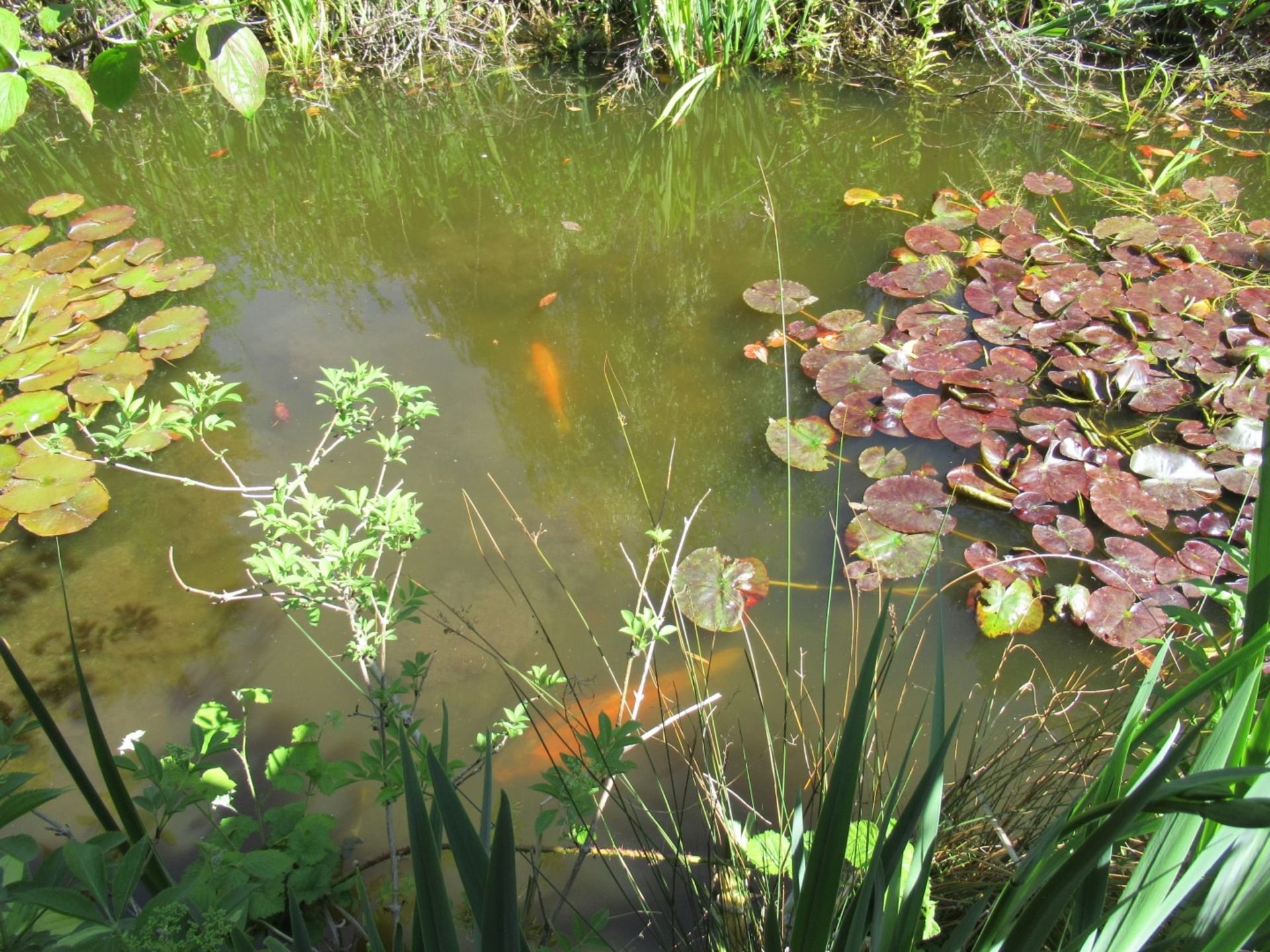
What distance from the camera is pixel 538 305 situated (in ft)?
11.2

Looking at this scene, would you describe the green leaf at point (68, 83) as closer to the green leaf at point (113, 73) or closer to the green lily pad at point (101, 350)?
the green leaf at point (113, 73)

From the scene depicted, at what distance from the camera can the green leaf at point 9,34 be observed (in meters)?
0.77

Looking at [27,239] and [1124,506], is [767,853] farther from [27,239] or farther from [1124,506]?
[27,239]

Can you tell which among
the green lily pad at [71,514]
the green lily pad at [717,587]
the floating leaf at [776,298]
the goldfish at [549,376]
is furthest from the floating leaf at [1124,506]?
the green lily pad at [71,514]

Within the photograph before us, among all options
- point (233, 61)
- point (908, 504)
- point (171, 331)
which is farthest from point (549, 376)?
point (233, 61)

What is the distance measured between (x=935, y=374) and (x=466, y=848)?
2476 millimetres

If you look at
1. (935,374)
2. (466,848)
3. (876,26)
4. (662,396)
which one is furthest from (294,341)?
(876,26)

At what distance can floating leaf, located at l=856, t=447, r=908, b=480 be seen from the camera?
2.54 m

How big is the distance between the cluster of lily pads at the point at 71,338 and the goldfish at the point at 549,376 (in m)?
1.22

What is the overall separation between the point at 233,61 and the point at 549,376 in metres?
2.24

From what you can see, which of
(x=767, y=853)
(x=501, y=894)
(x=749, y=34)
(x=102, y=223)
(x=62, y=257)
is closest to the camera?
(x=501, y=894)

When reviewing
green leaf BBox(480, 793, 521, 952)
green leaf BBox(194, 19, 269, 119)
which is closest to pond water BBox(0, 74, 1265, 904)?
green leaf BBox(480, 793, 521, 952)

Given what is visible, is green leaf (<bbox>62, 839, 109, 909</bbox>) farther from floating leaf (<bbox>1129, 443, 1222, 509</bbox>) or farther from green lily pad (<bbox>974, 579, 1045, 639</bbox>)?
floating leaf (<bbox>1129, 443, 1222, 509</bbox>)

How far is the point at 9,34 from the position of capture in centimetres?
77
